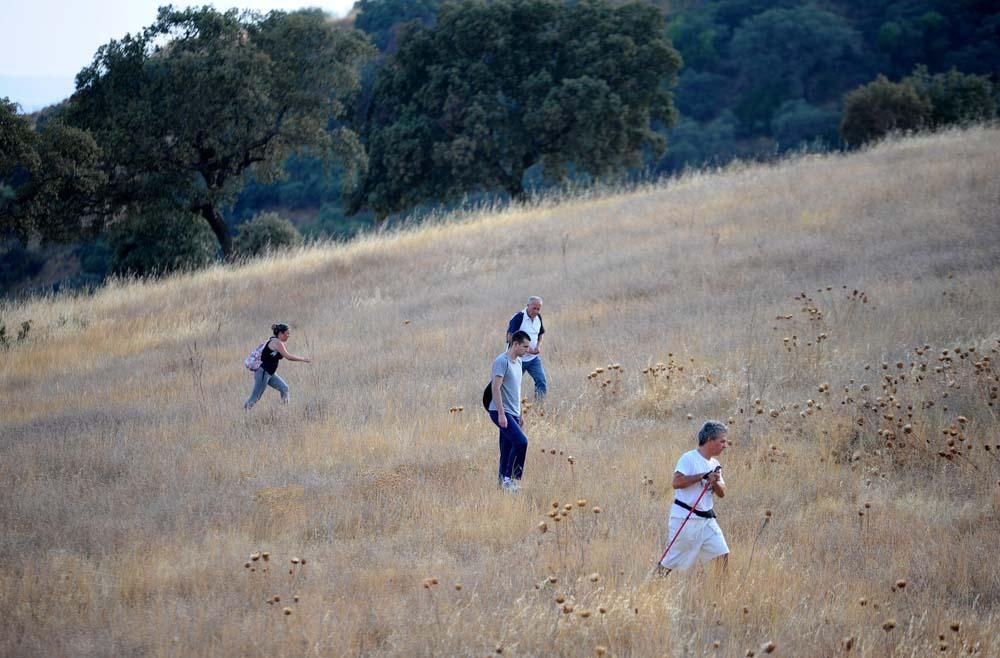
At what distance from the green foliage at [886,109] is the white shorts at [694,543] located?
3049 cm

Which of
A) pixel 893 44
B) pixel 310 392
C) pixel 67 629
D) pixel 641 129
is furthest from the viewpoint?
pixel 893 44

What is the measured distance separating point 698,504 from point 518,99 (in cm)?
2814

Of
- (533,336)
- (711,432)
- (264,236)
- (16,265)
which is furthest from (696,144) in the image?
(711,432)

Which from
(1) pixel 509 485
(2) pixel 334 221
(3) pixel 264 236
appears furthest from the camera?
(2) pixel 334 221

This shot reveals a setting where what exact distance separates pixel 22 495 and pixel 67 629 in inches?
122

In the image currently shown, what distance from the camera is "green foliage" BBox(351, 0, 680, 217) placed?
31.8 m

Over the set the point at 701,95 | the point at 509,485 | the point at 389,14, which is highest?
the point at 389,14

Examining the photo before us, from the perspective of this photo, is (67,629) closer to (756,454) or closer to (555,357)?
(756,454)

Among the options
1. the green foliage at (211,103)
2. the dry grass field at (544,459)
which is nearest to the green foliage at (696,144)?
the green foliage at (211,103)

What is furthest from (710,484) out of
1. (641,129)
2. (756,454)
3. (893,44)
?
(893,44)

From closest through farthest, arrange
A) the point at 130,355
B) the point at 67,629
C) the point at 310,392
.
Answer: the point at 67,629 < the point at 310,392 < the point at 130,355

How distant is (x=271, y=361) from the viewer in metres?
11.4

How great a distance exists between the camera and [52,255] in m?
46.5

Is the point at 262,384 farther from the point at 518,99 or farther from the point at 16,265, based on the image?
the point at 16,265
